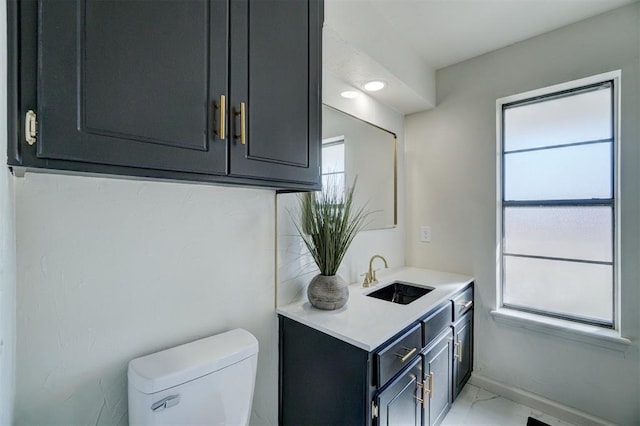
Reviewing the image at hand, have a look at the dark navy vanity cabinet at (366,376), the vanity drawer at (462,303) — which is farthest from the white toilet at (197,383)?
the vanity drawer at (462,303)

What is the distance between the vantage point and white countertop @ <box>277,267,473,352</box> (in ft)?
3.79

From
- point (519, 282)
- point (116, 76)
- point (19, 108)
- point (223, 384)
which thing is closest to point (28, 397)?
point (223, 384)

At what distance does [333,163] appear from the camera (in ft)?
5.77

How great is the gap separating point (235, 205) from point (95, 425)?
0.86 m

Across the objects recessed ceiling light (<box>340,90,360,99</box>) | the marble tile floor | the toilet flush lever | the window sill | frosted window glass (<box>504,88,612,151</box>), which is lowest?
the marble tile floor

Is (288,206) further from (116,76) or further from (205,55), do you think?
(116,76)

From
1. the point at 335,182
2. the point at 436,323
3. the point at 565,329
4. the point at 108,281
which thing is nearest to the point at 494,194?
the point at 565,329

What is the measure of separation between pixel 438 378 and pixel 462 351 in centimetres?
47

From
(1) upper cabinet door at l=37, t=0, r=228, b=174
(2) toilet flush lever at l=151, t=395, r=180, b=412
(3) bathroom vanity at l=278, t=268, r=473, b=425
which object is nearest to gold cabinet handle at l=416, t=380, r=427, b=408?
(3) bathroom vanity at l=278, t=268, r=473, b=425

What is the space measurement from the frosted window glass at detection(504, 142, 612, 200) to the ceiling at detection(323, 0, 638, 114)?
80 cm

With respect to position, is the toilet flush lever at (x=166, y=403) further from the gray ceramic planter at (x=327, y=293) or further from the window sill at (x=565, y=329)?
the window sill at (x=565, y=329)

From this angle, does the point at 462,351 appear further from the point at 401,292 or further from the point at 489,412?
the point at 401,292

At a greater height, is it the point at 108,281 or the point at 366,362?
the point at 108,281

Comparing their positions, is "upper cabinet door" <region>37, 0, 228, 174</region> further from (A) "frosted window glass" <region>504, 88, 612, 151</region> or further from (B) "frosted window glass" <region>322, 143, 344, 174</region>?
(A) "frosted window glass" <region>504, 88, 612, 151</region>
